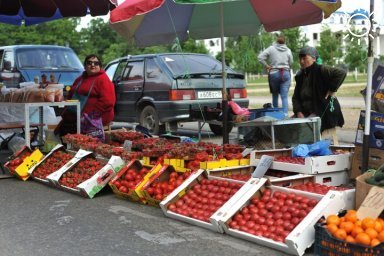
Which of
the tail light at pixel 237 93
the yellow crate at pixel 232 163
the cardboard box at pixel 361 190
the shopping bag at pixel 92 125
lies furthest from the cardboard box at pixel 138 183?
the tail light at pixel 237 93

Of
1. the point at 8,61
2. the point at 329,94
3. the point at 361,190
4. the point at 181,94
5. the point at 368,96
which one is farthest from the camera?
the point at 8,61

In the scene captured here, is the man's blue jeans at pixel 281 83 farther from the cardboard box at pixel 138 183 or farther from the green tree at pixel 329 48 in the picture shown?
the green tree at pixel 329 48

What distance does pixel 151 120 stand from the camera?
11711 millimetres

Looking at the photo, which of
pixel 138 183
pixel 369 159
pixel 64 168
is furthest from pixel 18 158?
pixel 369 159

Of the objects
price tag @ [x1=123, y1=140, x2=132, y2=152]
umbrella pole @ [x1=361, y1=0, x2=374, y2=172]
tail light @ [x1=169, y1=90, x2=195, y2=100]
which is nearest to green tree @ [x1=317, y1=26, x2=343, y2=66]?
tail light @ [x1=169, y1=90, x2=195, y2=100]

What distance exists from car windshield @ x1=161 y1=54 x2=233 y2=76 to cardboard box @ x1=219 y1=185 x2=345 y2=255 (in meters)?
6.66

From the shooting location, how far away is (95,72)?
888 cm

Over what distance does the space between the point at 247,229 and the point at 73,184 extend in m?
2.94

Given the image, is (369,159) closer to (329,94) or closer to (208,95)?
(329,94)

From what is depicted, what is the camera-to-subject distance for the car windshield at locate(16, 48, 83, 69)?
513 inches

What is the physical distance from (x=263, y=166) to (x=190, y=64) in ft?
20.3

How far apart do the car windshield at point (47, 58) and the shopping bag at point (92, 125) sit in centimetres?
477

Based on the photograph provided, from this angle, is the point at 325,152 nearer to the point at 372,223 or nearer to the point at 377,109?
Answer: the point at 377,109

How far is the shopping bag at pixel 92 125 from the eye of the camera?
28.4ft
